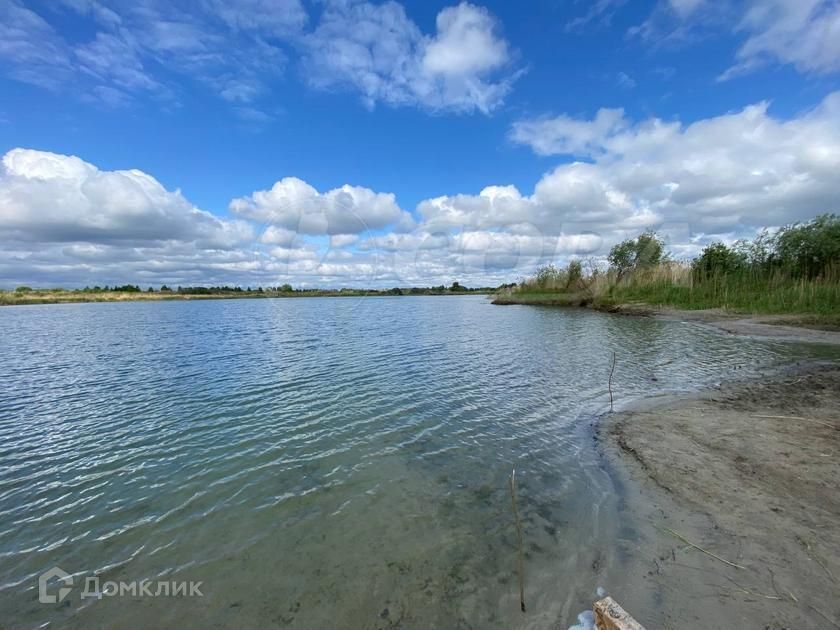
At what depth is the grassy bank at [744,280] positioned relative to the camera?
25.6 meters

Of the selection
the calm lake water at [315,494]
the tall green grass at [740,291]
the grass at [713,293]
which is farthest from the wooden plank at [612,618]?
the tall green grass at [740,291]

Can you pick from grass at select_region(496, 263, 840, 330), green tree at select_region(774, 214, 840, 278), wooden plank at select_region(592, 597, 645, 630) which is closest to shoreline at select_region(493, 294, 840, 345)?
grass at select_region(496, 263, 840, 330)

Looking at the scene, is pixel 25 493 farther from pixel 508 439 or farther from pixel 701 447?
pixel 701 447

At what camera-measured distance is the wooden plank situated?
2.46 m

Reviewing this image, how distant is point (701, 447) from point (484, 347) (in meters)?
13.8

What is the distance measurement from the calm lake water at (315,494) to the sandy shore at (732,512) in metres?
0.49

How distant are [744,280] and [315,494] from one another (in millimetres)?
42072

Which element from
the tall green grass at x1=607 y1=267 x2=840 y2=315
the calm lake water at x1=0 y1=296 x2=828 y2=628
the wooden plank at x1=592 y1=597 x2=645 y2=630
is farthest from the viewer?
the tall green grass at x1=607 y1=267 x2=840 y2=315

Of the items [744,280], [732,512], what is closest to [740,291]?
[744,280]

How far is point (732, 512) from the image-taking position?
191 inches

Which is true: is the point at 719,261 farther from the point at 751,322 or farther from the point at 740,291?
the point at 751,322

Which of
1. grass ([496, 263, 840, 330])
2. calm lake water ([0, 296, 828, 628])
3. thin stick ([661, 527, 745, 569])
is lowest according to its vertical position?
calm lake water ([0, 296, 828, 628])

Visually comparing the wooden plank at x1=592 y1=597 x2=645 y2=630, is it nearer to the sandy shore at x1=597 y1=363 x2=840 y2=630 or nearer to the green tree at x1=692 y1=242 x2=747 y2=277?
the sandy shore at x1=597 y1=363 x2=840 y2=630

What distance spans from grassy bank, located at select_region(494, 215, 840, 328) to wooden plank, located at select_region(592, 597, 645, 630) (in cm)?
2967
